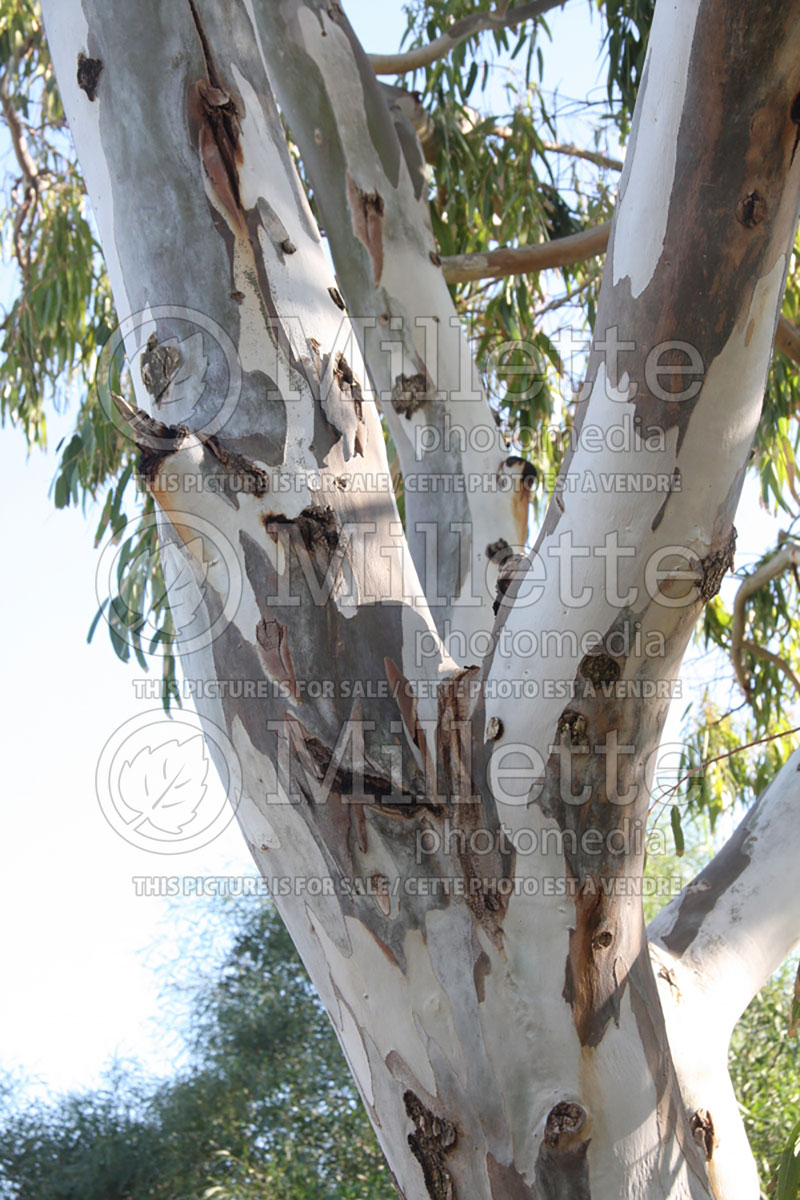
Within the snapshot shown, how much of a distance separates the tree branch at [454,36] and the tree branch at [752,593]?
0.81 m

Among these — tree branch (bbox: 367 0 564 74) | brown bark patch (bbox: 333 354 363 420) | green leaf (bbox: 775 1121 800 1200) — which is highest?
tree branch (bbox: 367 0 564 74)

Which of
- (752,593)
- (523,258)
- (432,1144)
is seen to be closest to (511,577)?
(432,1144)

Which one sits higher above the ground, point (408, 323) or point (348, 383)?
point (408, 323)

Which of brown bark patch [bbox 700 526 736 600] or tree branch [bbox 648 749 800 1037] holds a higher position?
brown bark patch [bbox 700 526 736 600]

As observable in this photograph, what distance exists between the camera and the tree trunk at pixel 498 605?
0.70 metres

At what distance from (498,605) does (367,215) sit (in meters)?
0.72

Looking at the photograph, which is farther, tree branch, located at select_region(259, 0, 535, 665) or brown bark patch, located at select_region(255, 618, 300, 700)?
tree branch, located at select_region(259, 0, 535, 665)

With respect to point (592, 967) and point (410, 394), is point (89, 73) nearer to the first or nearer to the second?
point (410, 394)

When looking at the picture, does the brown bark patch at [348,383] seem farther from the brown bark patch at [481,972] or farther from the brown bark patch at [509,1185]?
the brown bark patch at [509,1185]

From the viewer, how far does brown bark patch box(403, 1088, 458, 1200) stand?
28.2 inches

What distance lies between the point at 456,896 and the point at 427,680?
0.50 ft

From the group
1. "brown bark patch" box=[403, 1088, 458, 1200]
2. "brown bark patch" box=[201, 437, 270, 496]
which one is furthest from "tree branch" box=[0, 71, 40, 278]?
"brown bark patch" box=[403, 1088, 458, 1200]

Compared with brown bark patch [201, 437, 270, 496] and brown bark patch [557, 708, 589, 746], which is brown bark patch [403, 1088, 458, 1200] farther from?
brown bark patch [201, 437, 270, 496]

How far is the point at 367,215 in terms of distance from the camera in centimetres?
137
